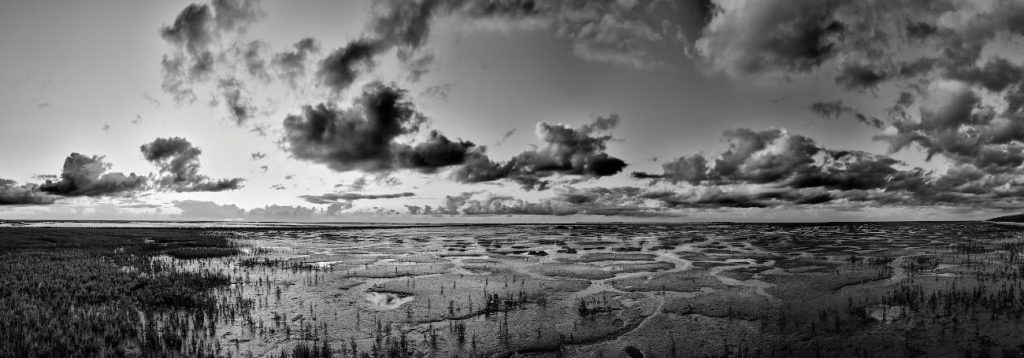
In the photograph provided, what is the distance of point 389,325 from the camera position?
17062 mm

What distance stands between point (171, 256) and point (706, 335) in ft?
151

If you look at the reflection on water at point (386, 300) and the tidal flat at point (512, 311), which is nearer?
the tidal flat at point (512, 311)

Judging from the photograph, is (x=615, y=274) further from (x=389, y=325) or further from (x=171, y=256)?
(x=171, y=256)

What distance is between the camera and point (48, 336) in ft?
46.5

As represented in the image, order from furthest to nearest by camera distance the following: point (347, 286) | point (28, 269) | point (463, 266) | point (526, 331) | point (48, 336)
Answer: point (463, 266)
point (28, 269)
point (347, 286)
point (526, 331)
point (48, 336)

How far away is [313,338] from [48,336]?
741 centimetres

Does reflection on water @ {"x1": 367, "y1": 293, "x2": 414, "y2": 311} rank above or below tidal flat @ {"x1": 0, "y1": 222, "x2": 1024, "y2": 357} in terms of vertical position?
below

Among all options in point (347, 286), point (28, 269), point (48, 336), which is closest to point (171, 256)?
point (28, 269)

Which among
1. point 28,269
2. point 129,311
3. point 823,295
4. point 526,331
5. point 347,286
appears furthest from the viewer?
point 28,269

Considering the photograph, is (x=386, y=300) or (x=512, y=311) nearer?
(x=512, y=311)

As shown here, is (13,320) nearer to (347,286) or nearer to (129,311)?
(129,311)

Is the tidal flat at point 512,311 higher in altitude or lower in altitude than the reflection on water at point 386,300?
higher

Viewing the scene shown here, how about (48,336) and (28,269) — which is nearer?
(48,336)

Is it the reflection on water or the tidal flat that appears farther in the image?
the reflection on water
